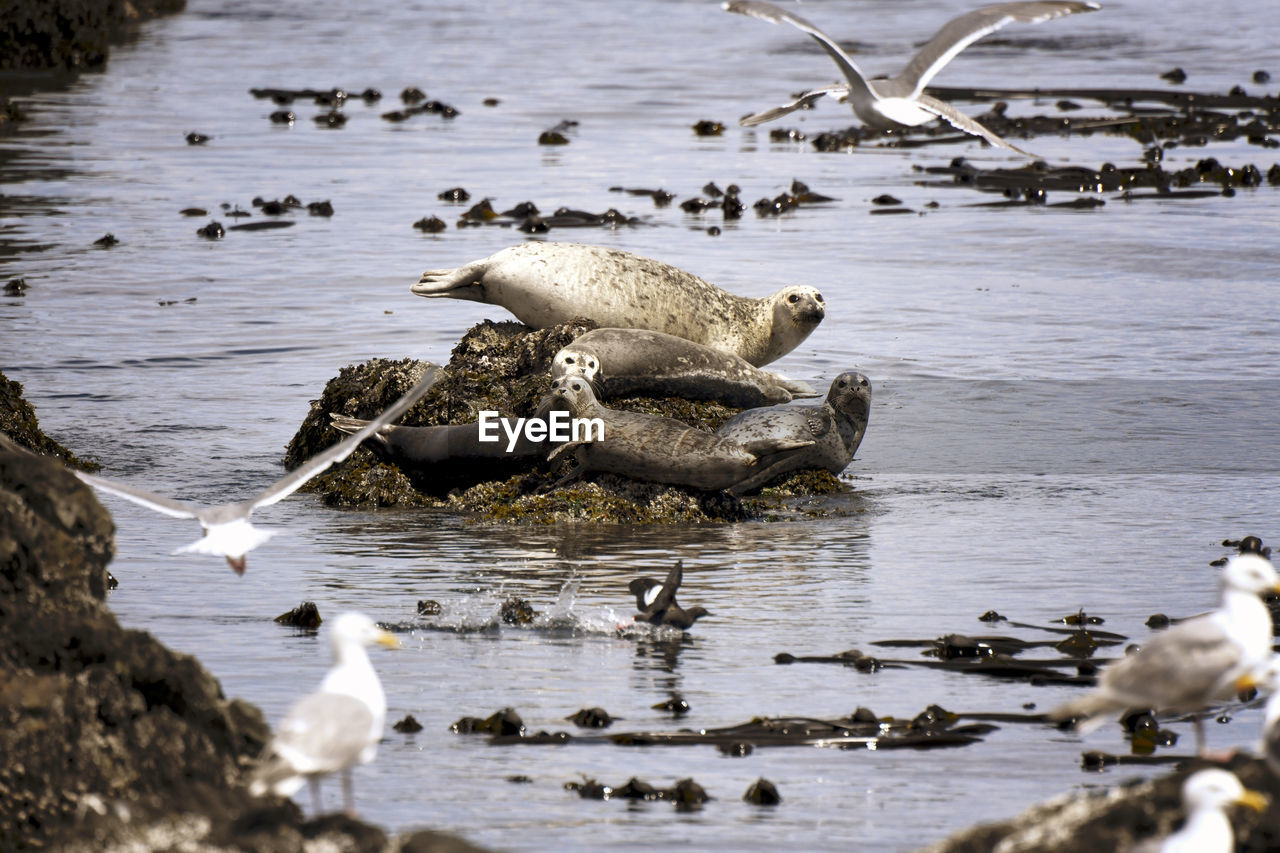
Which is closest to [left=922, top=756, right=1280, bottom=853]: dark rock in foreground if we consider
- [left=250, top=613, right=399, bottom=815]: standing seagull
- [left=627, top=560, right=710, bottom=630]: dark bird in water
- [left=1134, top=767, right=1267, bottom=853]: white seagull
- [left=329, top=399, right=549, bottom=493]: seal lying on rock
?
[left=1134, top=767, right=1267, bottom=853]: white seagull

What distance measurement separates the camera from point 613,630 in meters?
7.78


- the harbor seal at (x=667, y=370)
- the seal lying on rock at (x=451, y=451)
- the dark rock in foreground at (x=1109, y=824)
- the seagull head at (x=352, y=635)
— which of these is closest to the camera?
the dark rock in foreground at (x=1109, y=824)

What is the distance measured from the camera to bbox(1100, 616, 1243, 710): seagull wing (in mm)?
4773

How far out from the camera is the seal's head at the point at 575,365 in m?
10.7

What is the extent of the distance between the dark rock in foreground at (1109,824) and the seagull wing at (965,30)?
5.35 meters

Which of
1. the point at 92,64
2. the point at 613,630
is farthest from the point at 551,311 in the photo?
the point at 92,64

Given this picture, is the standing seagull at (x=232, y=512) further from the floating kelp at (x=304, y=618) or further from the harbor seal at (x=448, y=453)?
the harbor seal at (x=448, y=453)

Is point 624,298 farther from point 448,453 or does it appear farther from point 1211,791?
point 1211,791

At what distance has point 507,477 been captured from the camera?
10688mm

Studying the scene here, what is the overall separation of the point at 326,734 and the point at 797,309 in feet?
27.4

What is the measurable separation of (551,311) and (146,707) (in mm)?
7380

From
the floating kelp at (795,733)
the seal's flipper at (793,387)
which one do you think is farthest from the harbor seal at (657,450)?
the floating kelp at (795,733)

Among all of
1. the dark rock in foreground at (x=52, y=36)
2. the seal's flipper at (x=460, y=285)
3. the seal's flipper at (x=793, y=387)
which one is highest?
the dark rock in foreground at (x=52, y=36)

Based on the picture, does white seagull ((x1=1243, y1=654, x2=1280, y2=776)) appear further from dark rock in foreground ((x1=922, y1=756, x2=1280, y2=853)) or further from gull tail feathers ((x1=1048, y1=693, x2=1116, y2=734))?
gull tail feathers ((x1=1048, y1=693, x2=1116, y2=734))
